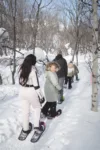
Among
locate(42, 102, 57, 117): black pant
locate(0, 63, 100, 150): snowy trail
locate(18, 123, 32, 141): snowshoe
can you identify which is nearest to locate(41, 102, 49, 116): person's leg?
locate(42, 102, 57, 117): black pant

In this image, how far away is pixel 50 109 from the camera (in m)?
5.66

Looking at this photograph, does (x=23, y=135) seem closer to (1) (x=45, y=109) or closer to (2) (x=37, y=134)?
(2) (x=37, y=134)

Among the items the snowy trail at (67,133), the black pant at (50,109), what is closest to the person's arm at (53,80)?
the black pant at (50,109)

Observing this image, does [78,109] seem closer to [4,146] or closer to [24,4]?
[4,146]

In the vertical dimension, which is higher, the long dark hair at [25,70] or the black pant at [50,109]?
the long dark hair at [25,70]

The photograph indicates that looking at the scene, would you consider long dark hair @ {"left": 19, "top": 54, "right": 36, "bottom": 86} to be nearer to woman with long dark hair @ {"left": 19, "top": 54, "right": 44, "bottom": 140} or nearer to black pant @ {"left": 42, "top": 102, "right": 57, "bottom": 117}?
woman with long dark hair @ {"left": 19, "top": 54, "right": 44, "bottom": 140}

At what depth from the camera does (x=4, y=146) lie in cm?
394

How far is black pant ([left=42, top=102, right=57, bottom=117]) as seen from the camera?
18.4 feet

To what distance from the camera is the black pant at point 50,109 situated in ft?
18.4

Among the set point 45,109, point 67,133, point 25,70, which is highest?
point 25,70

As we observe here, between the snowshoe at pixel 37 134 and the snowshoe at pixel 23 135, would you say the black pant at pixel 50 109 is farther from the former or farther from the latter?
the snowshoe at pixel 23 135

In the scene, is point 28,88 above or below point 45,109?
above

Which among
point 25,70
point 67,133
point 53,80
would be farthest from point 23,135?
point 53,80

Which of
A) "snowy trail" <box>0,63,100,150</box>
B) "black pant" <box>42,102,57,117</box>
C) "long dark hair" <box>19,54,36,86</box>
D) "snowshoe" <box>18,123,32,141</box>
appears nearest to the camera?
"snowy trail" <box>0,63,100,150</box>
